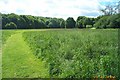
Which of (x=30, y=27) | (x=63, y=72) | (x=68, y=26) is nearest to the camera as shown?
(x=63, y=72)

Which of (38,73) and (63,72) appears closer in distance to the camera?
(63,72)

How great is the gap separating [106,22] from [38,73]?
6.33 meters

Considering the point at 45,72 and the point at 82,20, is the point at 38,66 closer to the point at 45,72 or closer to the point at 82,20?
the point at 45,72

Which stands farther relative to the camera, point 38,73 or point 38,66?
→ point 38,66

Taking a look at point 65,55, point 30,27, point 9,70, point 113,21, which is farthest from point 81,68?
point 30,27

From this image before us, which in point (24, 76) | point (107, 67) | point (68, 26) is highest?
point (68, 26)

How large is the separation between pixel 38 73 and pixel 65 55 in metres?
1.34

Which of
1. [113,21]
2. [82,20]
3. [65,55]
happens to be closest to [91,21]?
[82,20]

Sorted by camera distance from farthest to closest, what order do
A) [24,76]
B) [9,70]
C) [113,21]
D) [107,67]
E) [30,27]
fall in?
1. [30,27]
2. [113,21]
3. [9,70]
4. [24,76]
5. [107,67]

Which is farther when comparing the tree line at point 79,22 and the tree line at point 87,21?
the tree line at point 79,22

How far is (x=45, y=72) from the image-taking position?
7.11 m

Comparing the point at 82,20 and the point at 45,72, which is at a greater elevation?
the point at 82,20

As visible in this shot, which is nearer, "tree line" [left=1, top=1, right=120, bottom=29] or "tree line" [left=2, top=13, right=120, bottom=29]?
"tree line" [left=1, top=1, right=120, bottom=29]

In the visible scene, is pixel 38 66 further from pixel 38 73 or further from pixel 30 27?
pixel 30 27
